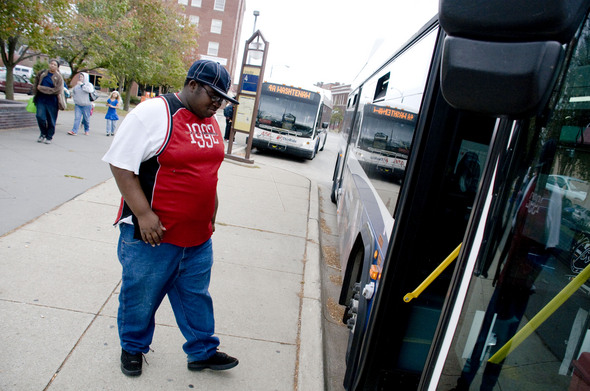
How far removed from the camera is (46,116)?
9.44 m

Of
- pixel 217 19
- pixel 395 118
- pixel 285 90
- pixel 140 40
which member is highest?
pixel 217 19

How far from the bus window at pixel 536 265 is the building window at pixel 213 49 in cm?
6185

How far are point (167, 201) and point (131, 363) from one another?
3.63 feet

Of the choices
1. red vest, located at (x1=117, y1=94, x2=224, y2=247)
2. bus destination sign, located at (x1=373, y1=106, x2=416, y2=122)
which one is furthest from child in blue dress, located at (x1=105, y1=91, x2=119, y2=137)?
red vest, located at (x1=117, y1=94, x2=224, y2=247)

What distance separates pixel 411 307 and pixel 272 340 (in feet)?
5.32

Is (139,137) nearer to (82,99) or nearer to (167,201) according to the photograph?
(167,201)

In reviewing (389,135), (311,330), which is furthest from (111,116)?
(389,135)

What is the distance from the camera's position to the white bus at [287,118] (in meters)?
16.2

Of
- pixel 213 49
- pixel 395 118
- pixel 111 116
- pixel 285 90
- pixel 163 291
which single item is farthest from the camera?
pixel 213 49

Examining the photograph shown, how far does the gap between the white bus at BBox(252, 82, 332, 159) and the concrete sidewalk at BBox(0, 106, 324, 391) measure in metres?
10.0

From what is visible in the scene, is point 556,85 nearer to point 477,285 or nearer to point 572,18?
point 572,18

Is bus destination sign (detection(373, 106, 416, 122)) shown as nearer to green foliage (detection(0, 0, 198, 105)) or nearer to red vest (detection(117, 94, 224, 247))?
red vest (detection(117, 94, 224, 247))

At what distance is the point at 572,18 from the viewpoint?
101cm

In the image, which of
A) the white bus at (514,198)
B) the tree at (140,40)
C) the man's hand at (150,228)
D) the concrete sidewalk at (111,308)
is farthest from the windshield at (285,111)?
the white bus at (514,198)
